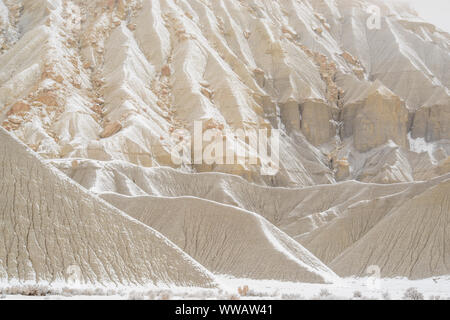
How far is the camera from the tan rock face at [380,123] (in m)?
91.6

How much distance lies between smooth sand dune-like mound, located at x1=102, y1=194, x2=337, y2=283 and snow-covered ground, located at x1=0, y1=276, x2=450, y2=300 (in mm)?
1471

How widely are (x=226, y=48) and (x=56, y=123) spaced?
34404 mm

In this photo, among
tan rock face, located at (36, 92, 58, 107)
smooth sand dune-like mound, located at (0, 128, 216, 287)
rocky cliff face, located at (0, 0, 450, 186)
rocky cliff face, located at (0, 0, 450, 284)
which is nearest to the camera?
smooth sand dune-like mound, located at (0, 128, 216, 287)

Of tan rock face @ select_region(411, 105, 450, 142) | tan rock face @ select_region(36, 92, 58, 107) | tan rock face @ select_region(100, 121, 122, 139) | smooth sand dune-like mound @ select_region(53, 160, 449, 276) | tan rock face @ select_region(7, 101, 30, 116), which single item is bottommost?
smooth sand dune-like mound @ select_region(53, 160, 449, 276)

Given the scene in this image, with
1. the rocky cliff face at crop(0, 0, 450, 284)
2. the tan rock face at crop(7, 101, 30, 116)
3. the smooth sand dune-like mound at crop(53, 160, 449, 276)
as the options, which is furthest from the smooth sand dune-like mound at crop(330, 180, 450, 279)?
the tan rock face at crop(7, 101, 30, 116)

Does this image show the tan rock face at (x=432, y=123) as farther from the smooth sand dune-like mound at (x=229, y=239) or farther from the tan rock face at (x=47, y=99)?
the smooth sand dune-like mound at (x=229, y=239)

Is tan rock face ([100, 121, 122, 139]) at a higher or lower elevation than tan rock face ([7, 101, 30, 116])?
lower

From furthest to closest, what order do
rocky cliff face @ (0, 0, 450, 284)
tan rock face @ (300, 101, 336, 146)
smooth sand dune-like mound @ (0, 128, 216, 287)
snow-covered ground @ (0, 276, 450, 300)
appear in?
1. tan rock face @ (300, 101, 336, 146)
2. rocky cliff face @ (0, 0, 450, 284)
3. smooth sand dune-like mound @ (0, 128, 216, 287)
4. snow-covered ground @ (0, 276, 450, 300)

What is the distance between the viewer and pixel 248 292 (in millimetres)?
19000

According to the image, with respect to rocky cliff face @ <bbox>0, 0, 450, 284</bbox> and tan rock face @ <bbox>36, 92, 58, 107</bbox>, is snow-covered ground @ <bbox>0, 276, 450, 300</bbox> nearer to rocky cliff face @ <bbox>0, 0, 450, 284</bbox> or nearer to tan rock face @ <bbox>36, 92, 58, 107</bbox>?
rocky cliff face @ <bbox>0, 0, 450, 284</bbox>

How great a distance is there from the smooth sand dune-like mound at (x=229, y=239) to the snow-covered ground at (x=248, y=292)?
4.83 feet

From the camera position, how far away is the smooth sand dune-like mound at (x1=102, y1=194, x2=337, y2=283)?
107 feet

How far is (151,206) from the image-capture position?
150 ft
